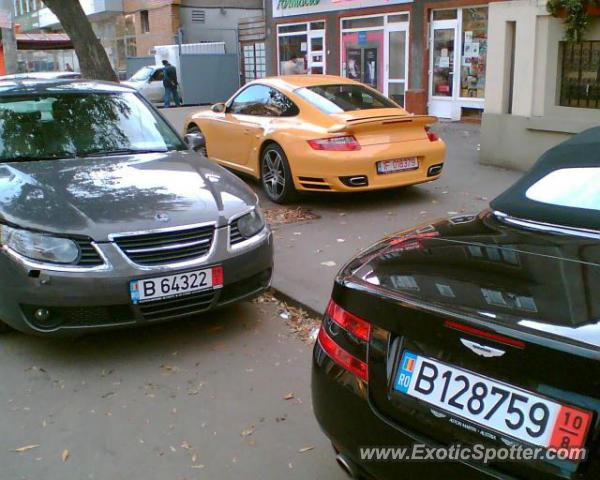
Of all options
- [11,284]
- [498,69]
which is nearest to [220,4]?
[498,69]

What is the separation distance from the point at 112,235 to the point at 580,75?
7.10 metres

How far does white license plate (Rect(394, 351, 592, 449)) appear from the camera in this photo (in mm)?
1764

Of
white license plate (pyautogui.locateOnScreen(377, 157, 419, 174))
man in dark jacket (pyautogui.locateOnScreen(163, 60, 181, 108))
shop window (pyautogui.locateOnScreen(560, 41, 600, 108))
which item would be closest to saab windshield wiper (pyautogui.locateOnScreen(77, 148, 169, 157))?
white license plate (pyautogui.locateOnScreen(377, 157, 419, 174))

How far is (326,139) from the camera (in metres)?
7.18

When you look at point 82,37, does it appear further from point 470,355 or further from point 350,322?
point 470,355

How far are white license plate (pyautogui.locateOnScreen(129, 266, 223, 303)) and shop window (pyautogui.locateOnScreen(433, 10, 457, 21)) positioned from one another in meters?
12.8

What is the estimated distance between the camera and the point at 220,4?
2827 centimetres

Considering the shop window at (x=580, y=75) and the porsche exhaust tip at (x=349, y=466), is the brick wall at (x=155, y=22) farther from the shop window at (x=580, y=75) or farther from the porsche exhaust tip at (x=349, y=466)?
the porsche exhaust tip at (x=349, y=466)

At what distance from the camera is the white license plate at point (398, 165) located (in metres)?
7.29

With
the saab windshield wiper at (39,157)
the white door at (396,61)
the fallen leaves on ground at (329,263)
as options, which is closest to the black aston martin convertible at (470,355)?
the fallen leaves on ground at (329,263)

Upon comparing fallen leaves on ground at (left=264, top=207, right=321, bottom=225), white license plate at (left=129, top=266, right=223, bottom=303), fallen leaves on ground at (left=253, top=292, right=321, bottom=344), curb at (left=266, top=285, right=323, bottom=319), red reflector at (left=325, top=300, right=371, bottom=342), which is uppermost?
red reflector at (left=325, top=300, right=371, bottom=342)

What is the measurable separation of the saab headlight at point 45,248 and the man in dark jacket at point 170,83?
19.3m

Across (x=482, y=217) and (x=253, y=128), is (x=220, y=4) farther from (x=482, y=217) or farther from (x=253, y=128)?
(x=482, y=217)

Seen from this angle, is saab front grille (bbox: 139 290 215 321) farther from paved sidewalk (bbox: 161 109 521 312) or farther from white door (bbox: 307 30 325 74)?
white door (bbox: 307 30 325 74)
